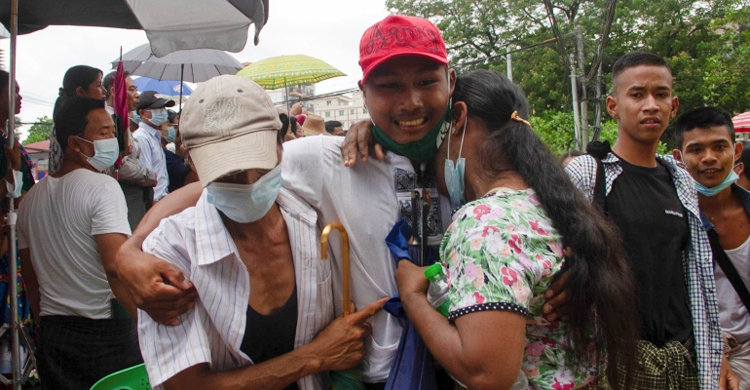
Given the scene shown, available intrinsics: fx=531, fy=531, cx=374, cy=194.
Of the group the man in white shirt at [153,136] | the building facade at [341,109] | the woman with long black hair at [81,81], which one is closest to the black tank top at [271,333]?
the woman with long black hair at [81,81]

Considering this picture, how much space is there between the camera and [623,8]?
953 inches

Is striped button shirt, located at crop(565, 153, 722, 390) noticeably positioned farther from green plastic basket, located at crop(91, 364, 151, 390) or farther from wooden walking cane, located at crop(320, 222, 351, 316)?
green plastic basket, located at crop(91, 364, 151, 390)

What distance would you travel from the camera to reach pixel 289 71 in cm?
861

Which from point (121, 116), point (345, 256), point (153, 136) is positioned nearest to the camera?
point (345, 256)

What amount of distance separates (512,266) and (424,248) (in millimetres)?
482

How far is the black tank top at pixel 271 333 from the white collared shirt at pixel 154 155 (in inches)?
161

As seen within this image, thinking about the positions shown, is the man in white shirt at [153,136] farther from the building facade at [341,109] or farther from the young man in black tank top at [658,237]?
the building facade at [341,109]

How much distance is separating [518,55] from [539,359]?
28.1 m

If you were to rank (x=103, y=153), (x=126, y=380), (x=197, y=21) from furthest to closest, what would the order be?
1. (x=103, y=153)
2. (x=197, y=21)
3. (x=126, y=380)

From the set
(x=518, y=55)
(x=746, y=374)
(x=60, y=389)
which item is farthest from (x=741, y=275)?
(x=518, y=55)

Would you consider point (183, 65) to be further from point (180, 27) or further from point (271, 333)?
point (271, 333)

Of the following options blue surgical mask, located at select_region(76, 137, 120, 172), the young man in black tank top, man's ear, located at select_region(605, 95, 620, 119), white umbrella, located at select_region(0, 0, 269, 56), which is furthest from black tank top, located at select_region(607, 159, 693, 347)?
blue surgical mask, located at select_region(76, 137, 120, 172)

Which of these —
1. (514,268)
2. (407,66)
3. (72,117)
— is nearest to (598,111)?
(72,117)

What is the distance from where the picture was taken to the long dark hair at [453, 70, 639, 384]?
164cm
